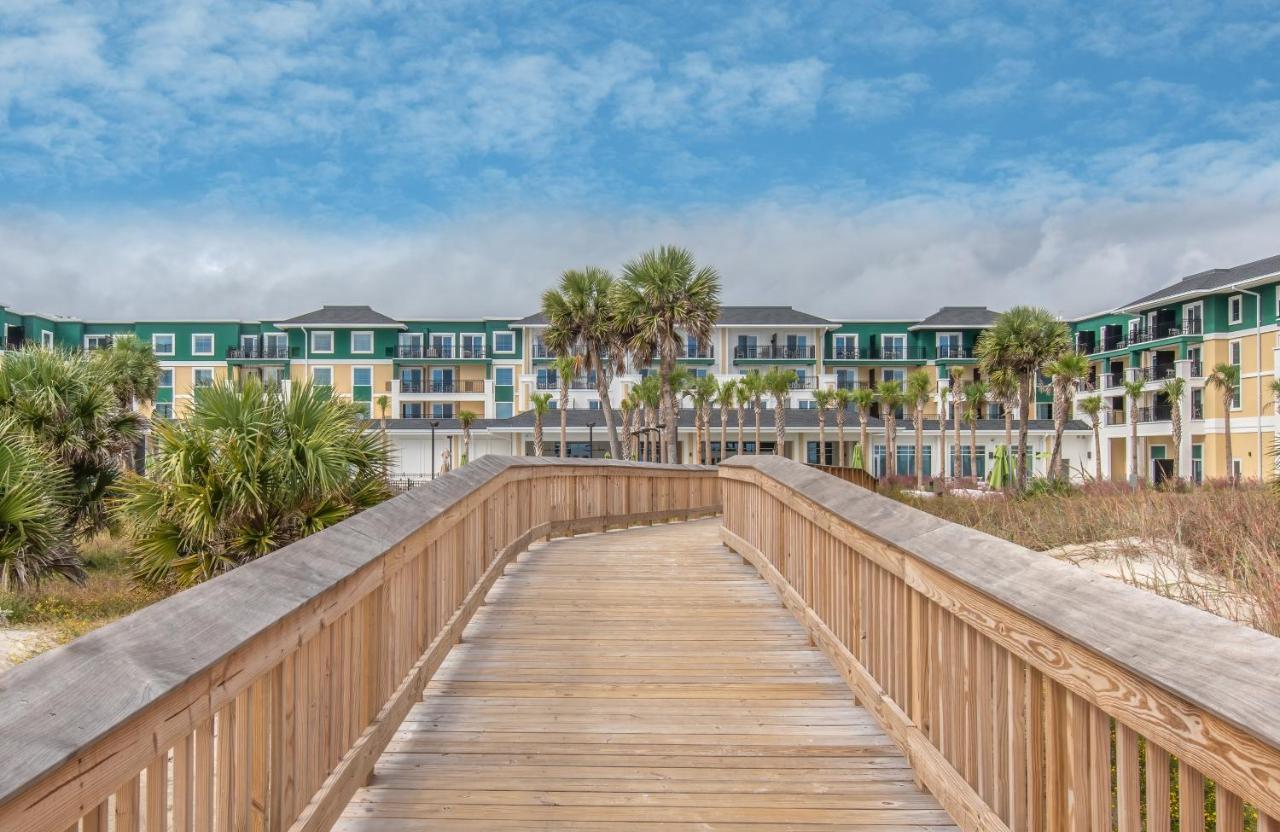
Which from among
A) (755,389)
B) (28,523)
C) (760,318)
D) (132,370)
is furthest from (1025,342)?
(28,523)

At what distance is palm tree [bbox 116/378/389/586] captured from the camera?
12.4m

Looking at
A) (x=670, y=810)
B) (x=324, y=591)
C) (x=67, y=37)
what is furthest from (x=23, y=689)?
(x=67, y=37)

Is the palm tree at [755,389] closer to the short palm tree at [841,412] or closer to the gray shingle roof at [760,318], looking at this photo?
the short palm tree at [841,412]

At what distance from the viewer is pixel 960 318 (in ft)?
220

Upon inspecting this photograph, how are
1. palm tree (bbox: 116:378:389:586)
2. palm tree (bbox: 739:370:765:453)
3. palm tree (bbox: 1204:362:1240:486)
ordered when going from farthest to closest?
1. palm tree (bbox: 739:370:765:453)
2. palm tree (bbox: 1204:362:1240:486)
3. palm tree (bbox: 116:378:389:586)

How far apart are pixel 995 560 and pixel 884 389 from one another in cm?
5491

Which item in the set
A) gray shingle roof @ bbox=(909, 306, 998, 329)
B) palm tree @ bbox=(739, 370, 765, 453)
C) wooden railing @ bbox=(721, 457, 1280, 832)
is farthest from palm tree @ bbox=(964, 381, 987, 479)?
wooden railing @ bbox=(721, 457, 1280, 832)

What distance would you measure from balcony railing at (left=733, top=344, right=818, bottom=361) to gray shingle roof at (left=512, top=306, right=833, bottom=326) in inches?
67.4

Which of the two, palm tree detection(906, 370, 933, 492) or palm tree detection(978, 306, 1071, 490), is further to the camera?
palm tree detection(906, 370, 933, 492)

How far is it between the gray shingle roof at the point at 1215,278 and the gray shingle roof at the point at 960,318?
1059cm

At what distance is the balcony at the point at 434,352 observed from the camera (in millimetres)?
65438

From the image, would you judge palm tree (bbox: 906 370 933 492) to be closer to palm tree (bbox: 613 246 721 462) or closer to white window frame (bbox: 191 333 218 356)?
palm tree (bbox: 613 246 721 462)

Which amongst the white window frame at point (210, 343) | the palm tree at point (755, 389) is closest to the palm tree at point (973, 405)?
the palm tree at point (755, 389)

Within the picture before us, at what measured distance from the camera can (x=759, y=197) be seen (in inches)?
1539
